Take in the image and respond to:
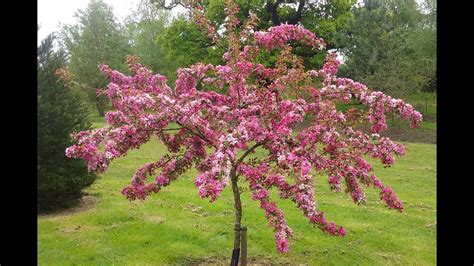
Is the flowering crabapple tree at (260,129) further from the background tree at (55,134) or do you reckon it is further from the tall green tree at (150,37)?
the tall green tree at (150,37)

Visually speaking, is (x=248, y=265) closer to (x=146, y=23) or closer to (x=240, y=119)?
(x=240, y=119)

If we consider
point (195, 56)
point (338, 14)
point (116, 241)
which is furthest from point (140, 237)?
point (338, 14)

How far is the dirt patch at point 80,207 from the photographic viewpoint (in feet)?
29.1

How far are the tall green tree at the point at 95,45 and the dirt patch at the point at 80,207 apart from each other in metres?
21.8

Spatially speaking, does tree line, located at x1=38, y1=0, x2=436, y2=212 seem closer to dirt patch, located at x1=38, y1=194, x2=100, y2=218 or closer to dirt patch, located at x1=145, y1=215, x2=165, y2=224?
dirt patch, located at x1=38, y1=194, x2=100, y2=218

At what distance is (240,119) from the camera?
17.3 ft

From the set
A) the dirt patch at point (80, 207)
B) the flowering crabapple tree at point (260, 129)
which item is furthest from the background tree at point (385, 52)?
the flowering crabapple tree at point (260, 129)

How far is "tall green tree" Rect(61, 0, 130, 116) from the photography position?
31.5 m

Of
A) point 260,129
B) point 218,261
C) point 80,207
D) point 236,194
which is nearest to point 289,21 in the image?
point 80,207

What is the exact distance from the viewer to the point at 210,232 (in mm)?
7750

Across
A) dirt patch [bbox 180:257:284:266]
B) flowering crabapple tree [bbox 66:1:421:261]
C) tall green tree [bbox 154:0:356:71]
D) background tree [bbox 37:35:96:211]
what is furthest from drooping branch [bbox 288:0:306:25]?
dirt patch [bbox 180:257:284:266]

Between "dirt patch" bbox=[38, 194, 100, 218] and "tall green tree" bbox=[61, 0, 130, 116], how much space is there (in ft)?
71.4

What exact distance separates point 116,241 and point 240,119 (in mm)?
3379
